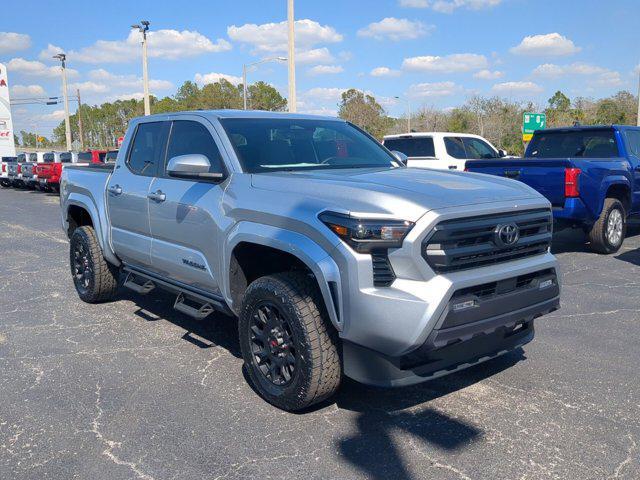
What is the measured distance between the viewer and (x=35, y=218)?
595 inches

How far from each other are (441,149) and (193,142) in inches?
372

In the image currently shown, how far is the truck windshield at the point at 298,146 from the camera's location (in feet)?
14.4

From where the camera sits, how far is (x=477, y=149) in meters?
14.0

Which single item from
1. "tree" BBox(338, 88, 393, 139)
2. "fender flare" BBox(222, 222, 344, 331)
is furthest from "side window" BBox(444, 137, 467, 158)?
"tree" BBox(338, 88, 393, 139)

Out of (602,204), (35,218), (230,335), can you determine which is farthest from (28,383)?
(35,218)

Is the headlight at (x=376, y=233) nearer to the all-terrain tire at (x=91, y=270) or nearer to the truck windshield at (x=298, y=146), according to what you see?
the truck windshield at (x=298, y=146)

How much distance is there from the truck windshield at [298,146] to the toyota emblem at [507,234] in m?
1.49

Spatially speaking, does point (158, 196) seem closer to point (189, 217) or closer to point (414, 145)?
point (189, 217)

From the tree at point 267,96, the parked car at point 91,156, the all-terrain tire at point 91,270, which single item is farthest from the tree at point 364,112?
the all-terrain tire at point 91,270

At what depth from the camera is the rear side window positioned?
13516 mm

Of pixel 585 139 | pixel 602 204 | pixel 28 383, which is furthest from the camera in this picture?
pixel 585 139

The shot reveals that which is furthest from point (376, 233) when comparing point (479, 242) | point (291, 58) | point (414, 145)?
point (291, 58)

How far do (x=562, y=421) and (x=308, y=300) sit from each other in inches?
65.6

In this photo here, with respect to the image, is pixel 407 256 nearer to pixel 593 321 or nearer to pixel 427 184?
pixel 427 184
